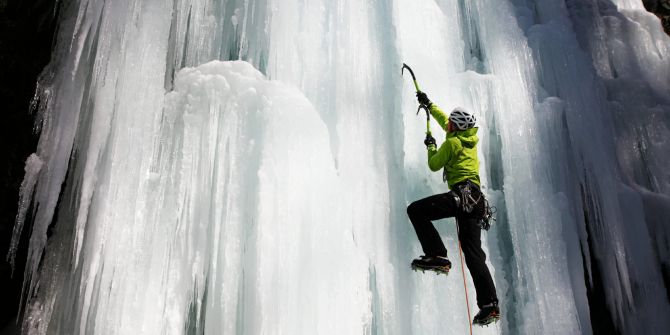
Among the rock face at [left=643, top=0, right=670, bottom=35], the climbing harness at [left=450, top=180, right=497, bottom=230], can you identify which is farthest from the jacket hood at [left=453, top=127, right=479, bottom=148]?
the rock face at [left=643, top=0, right=670, bottom=35]

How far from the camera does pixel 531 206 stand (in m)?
5.34

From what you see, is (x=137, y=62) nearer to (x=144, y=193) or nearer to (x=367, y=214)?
(x=144, y=193)

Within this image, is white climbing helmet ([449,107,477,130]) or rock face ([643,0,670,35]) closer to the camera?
white climbing helmet ([449,107,477,130])

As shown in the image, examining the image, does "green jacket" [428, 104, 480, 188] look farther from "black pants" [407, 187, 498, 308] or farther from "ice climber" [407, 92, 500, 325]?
"black pants" [407, 187, 498, 308]

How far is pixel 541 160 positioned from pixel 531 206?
55cm

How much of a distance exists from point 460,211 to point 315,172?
1.24 m

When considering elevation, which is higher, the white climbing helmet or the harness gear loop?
the white climbing helmet

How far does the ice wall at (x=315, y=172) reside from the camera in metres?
4.32

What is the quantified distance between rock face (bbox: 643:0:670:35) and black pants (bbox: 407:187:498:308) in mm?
5789

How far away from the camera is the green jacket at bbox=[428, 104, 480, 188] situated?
13.9ft

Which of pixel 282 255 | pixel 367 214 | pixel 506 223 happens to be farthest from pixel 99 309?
pixel 506 223

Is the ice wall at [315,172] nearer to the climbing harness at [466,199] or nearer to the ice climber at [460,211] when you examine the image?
the ice climber at [460,211]

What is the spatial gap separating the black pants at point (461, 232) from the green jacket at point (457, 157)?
15cm

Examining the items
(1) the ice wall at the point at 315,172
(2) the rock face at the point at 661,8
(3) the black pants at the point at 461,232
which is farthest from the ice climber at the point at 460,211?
(2) the rock face at the point at 661,8
